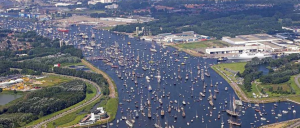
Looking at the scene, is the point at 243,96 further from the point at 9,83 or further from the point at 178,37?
the point at 178,37

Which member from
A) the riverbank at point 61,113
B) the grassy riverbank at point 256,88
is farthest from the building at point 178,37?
the riverbank at point 61,113

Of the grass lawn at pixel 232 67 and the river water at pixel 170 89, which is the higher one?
the grass lawn at pixel 232 67

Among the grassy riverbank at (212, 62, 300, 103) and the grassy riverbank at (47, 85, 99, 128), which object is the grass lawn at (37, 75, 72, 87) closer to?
the grassy riverbank at (47, 85, 99, 128)

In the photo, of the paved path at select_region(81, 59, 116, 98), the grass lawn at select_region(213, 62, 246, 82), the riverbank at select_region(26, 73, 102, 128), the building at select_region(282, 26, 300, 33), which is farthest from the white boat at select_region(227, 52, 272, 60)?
the riverbank at select_region(26, 73, 102, 128)

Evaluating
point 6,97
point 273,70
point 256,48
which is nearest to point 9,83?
point 6,97

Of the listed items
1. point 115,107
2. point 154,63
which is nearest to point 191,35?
point 154,63

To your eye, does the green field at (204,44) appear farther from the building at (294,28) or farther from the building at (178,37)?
the building at (294,28)

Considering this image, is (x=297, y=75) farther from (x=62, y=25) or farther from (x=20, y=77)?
(x=62, y=25)
